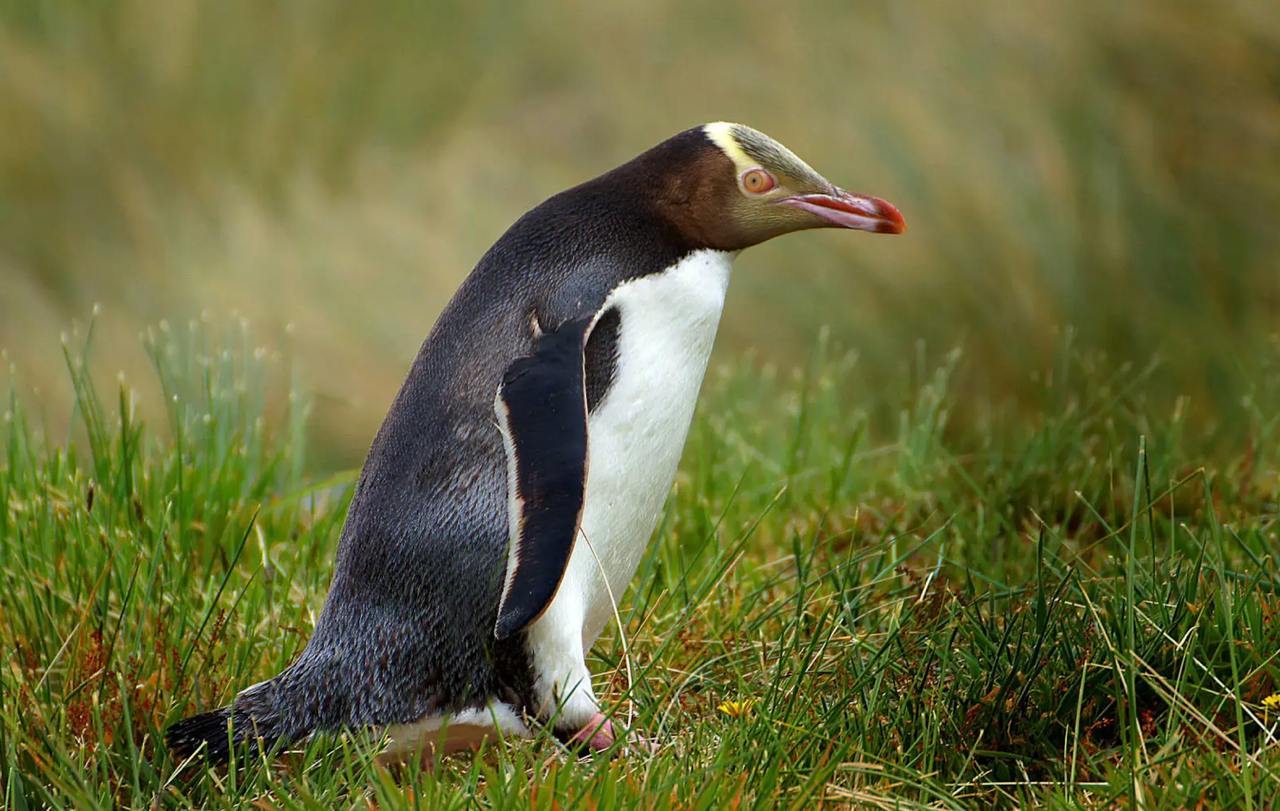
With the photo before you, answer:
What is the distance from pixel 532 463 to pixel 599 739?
16.6 inches

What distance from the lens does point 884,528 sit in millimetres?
3451

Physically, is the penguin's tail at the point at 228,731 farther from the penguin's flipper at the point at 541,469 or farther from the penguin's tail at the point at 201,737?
the penguin's flipper at the point at 541,469

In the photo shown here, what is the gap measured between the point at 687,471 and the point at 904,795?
1987 millimetres

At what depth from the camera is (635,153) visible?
6.69 metres

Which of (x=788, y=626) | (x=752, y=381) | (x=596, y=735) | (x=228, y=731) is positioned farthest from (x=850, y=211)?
(x=752, y=381)

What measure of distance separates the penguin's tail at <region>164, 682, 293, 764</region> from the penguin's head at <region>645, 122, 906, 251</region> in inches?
39.2

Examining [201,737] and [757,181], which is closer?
[201,737]

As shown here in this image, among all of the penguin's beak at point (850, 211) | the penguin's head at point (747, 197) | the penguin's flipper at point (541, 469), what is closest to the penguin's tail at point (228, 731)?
the penguin's flipper at point (541, 469)

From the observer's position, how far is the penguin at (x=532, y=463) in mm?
2447

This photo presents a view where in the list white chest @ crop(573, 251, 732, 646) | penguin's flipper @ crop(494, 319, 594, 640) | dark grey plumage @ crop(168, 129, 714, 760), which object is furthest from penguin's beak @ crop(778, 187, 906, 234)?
penguin's flipper @ crop(494, 319, 594, 640)

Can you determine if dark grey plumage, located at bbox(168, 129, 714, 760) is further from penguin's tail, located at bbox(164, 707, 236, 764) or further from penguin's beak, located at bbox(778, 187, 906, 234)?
penguin's beak, located at bbox(778, 187, 906, 234)

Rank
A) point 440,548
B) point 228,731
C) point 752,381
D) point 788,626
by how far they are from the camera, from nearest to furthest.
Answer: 1. point 228,731
2. point 440,548
3. point 788,626
4. point 752,381

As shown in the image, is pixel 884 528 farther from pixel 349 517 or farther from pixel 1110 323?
pixel 1110 323

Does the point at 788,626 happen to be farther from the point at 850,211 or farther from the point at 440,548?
the point at 850,211
